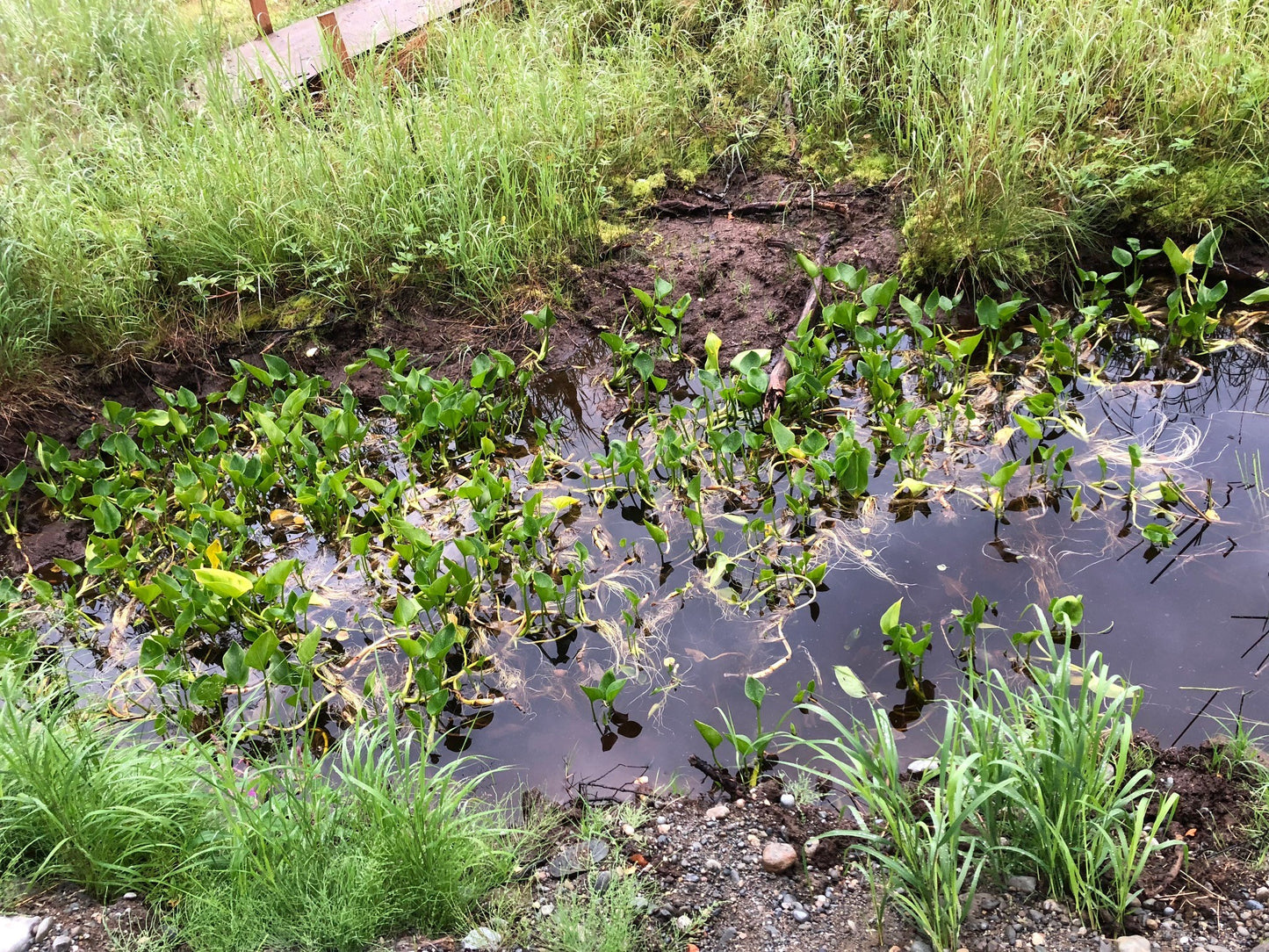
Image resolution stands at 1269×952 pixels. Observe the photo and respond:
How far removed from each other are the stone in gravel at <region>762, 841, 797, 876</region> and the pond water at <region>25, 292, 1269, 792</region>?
422 millimetres

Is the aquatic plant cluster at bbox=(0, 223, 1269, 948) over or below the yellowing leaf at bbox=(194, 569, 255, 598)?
below

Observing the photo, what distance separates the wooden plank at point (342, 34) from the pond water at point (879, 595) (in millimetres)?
3119

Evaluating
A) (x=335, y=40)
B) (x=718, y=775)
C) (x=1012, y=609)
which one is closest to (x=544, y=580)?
(x=718, y=775)

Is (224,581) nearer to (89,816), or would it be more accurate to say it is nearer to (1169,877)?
(89,816)

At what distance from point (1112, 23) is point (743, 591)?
124 inches

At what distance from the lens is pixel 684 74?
16.1 ft

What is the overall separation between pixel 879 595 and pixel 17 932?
7.57ft

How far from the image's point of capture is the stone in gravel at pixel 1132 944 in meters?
1.74

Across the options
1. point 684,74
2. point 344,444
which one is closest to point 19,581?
point 344,444

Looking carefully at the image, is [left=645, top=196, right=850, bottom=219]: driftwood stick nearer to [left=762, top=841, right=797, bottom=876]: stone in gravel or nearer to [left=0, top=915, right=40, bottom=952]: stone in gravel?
[left=762, top=841, right=797, bottom=876]: stone in gravel

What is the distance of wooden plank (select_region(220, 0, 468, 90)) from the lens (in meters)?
5.12

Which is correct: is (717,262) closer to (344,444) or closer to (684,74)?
(684,74)

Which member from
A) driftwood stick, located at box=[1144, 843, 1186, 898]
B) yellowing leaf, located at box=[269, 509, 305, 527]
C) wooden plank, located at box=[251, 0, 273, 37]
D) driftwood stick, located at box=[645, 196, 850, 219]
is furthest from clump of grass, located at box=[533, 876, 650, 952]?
wooden plank, located at box=[251, 0, 273, 37]

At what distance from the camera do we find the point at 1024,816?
1940 millimetres
